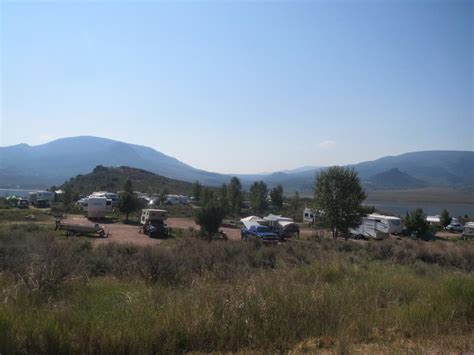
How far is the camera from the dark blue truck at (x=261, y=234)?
32438 millimetres

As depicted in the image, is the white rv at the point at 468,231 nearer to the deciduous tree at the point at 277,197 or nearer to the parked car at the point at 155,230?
the deciduous tree at the point at 277,197

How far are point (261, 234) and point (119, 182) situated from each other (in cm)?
9716

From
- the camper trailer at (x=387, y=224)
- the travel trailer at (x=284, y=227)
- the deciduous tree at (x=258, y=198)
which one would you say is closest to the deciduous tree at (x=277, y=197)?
the deciduous tree at (x=258, y=198)

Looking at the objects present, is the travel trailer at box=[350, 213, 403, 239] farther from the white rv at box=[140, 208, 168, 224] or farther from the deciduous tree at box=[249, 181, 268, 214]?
the deciduous tree at box=[249, 181, 268, 214]

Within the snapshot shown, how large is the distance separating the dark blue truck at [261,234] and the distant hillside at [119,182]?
7461 centimetres

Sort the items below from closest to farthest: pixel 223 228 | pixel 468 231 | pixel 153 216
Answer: pixel 153 216 < pixel 223 228 < pixel 468 231

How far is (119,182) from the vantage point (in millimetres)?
121375

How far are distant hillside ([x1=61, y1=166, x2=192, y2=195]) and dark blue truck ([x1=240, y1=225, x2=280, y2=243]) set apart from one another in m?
74.6

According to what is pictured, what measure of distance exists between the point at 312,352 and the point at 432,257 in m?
17.6

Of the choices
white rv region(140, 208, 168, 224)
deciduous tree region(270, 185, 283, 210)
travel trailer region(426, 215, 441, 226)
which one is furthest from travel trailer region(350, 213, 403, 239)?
deciduous tree region(270, 185, 283, 210)

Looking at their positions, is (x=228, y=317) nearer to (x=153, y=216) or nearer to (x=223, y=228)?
(x=153, y=216)

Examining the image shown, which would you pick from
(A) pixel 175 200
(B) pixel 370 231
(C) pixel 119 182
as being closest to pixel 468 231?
(B) pixel 370 231

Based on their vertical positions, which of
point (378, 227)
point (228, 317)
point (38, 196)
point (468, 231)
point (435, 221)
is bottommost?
point (468, 231)

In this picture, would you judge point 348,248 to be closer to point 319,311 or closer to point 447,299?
point 447,299
